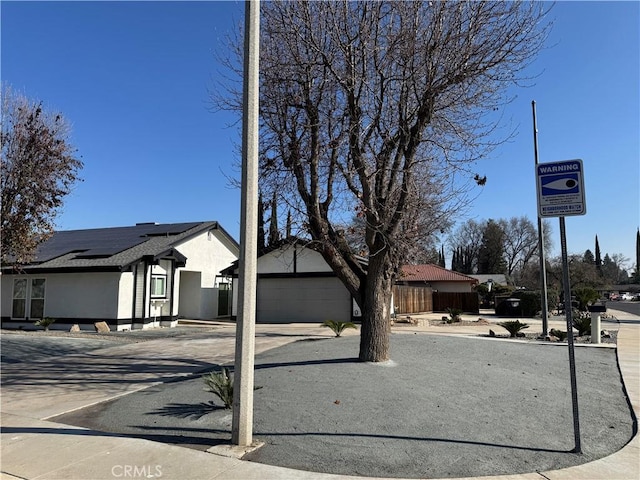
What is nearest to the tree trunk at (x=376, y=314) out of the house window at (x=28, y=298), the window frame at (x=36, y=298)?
the window frame at (x=36, y=298)

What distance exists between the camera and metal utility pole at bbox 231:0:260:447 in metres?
5.64

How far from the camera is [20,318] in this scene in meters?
23.3

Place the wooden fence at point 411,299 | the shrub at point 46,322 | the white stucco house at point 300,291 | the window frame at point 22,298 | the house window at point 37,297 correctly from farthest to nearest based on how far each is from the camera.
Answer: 1. the wooden fence at point 411,299
2. the white stucco house at point 300,291
3. the window frame at point 22,298
4. the house window at point 37,297
5. the shrub at point 46,322

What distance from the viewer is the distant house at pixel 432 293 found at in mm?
33719

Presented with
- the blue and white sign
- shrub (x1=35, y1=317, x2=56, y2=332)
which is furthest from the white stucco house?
the blue and white sign

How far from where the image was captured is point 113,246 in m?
24.3

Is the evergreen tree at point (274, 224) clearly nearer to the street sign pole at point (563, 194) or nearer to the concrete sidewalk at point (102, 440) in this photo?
the concrete sidewalk at point (102, 440)

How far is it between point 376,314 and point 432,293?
1261 inches

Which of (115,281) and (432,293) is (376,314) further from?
(432,293)

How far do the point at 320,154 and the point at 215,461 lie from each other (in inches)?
272

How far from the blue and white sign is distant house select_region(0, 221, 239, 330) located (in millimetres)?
18673

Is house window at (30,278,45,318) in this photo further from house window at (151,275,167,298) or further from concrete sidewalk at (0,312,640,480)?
concrete sidewalk at (0,312,640,480)

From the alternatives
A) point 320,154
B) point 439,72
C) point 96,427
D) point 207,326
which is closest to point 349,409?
point 96,427

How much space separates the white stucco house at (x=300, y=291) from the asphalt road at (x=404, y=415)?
15.1m
